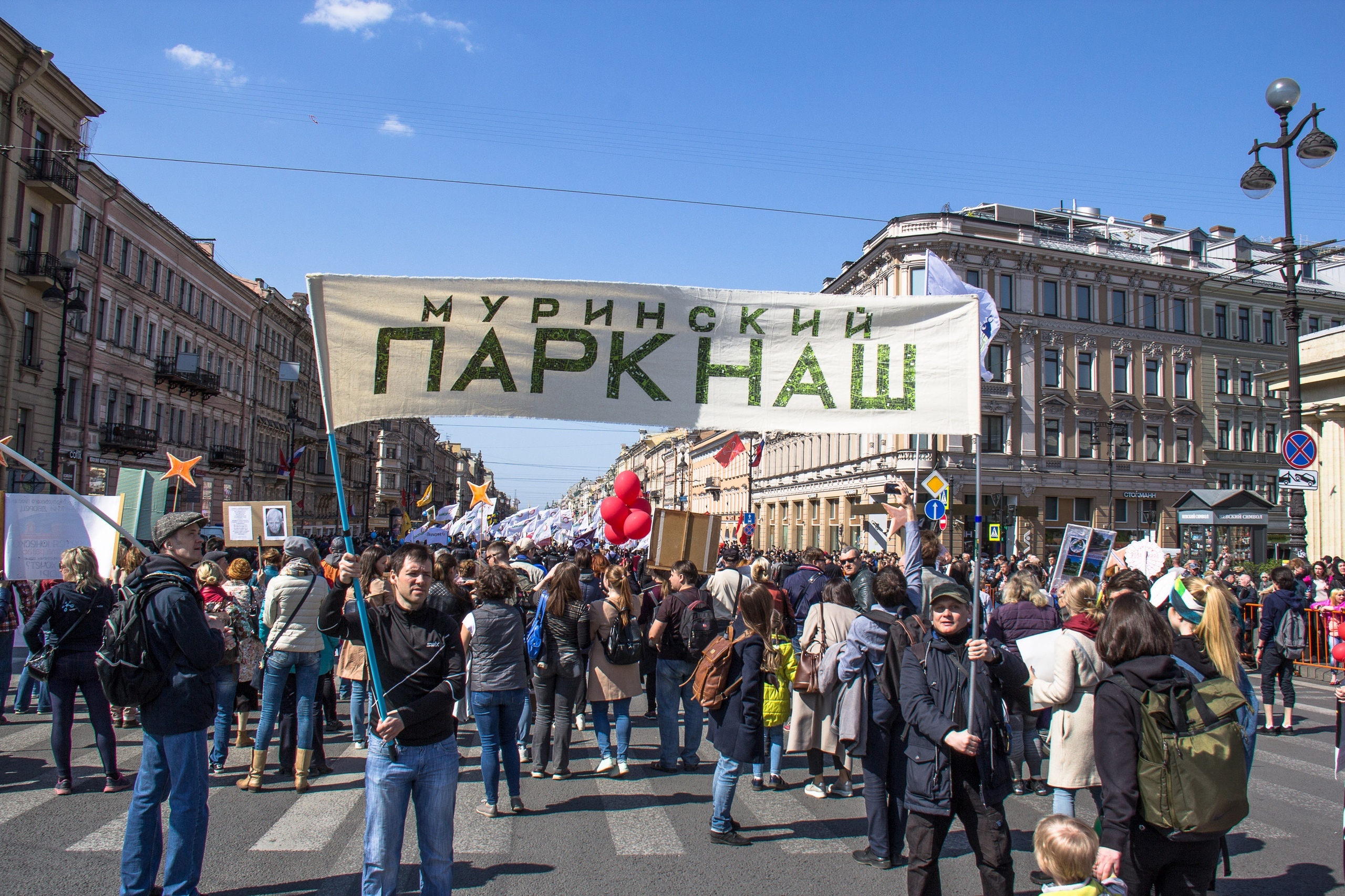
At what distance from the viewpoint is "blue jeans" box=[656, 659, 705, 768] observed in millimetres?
7855

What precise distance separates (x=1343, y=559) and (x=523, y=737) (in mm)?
18794

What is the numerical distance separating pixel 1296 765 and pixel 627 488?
418 inches

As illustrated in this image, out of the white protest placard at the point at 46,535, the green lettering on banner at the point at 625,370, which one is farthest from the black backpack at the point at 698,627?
the white protest placard at the point at 46,535

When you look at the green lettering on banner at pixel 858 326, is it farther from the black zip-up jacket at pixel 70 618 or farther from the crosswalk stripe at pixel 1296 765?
the crosswalk stripe at pixel 1296 765

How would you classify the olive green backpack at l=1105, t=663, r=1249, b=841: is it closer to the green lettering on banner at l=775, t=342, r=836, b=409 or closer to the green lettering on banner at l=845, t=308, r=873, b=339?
the green lettering on banner at l=775, t=342, r=836, b=409

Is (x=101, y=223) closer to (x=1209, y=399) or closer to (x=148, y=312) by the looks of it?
(x=148, y=312)

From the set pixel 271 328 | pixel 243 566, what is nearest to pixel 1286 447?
pixel 243 566

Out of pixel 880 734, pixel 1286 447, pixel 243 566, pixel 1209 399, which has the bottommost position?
pixel 880 734

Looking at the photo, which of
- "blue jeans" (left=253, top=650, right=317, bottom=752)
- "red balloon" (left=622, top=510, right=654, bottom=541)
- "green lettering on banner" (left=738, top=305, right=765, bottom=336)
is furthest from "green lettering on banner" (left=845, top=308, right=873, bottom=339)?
"red balloon" (left=622, top=510, right=654, bottom=541)

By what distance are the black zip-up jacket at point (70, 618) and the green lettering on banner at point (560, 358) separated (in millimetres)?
4575

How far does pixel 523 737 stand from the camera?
29.2ft

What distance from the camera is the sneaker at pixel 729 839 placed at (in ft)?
19.1

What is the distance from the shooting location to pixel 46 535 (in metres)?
9.52

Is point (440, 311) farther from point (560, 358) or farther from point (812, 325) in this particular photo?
point (812, 325)
